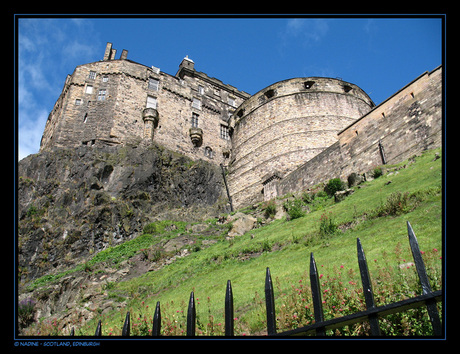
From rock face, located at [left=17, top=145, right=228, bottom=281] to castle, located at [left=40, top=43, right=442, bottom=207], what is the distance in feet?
8.46

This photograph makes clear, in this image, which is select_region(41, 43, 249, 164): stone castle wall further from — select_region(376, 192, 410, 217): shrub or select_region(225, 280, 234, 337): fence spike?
select_region(225, 280, 234, 337): fence spike

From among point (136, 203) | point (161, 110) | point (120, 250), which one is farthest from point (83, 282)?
point (161, 110)

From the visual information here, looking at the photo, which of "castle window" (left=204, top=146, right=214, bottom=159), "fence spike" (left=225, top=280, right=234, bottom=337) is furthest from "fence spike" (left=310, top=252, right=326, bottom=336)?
"castle window" (left=204, top=146, right=214, bottom=159)

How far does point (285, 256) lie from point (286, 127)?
65.1 ft

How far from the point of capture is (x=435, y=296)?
8.14ft

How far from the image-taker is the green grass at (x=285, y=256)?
6934 millimetres

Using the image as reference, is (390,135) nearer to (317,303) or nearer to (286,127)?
(286,127)

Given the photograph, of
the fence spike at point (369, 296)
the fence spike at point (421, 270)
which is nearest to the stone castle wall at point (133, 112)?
the fence spike at point (369, 296)

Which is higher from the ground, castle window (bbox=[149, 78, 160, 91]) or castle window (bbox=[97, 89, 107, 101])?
castle window (bbox=[149, 78, 160, 91])

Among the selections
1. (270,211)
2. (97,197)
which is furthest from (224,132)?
(270,211)

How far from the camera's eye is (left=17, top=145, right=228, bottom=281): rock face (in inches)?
763

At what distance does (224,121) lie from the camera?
35688mm
